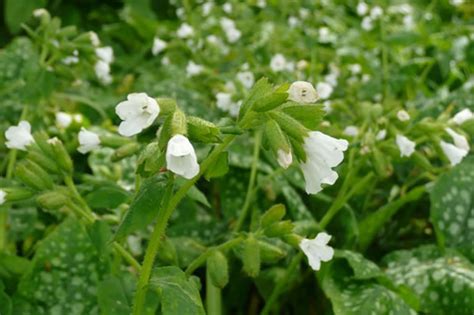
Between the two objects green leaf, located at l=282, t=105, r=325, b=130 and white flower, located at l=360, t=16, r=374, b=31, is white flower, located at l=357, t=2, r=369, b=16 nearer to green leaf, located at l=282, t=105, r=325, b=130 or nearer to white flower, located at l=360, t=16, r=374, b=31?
white flower, located at l=360, t=16, r=374, b=31

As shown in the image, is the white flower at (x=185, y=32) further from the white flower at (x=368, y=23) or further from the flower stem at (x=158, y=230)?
the flower stem at (x=158, y=230)

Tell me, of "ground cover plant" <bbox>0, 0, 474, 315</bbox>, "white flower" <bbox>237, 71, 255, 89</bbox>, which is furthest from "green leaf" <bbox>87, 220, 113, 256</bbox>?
"white flower" <bbox>237, 71, 255, 89</bbox>

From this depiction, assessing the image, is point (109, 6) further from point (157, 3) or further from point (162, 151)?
point (162, 151)

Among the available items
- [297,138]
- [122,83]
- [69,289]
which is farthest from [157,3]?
[297,138]

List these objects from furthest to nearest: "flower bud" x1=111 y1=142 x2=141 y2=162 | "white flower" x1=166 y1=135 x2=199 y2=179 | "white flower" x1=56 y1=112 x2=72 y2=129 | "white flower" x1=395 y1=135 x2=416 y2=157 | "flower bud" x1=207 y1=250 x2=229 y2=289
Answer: "white flower" x1=56 y1=112 x2=72 y2=129 → "white flower" x1=395 y1=135 x2=416 y2=157 → "flower bud" x1=111 y1=142 x2=141 y2=162 → "flower bud" x1=207 y1=250 x2=229 y2=289 → "white flower" x1=166 y1=135 x2=199 y2=179

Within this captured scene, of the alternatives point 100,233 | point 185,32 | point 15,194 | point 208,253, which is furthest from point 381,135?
point 185,32

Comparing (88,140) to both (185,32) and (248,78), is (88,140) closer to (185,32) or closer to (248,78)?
(248,78)
